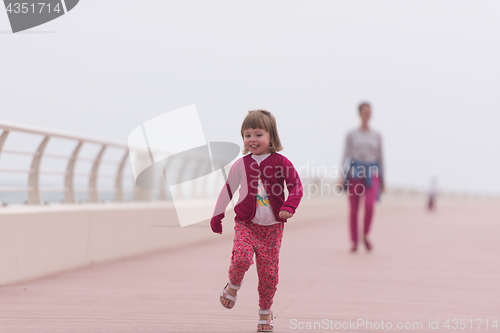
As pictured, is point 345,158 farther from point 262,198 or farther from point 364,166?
point 262,198

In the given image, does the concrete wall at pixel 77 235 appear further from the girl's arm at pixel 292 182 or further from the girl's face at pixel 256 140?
the girl's arm at pixel 292 182

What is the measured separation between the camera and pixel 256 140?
14.6 feet

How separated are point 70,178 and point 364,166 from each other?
3853 millimetres

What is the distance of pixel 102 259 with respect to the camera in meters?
8.52

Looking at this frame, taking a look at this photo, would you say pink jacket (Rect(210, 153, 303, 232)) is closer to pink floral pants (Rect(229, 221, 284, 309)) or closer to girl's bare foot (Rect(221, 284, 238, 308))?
pink floral pants (Rect(229, 221, 284, 309))

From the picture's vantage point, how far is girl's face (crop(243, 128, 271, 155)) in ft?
14.6

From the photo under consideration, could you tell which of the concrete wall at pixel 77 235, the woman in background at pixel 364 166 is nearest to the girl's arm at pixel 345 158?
the woman in background at pixel 364 166

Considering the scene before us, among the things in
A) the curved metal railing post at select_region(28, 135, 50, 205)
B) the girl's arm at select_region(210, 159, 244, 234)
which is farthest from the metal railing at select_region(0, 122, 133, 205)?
the girl's arm at select_region(210, 159, 244, 234)

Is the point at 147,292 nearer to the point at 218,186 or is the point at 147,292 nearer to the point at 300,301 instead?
the point at 300,301

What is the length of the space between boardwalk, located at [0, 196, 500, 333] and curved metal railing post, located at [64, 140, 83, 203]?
0.83 m

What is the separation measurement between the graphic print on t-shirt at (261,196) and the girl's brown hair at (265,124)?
22 cm

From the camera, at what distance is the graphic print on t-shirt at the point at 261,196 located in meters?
4.52

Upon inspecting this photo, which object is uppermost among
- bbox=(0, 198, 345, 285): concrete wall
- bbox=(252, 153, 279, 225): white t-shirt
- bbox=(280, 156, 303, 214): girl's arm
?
bbox=(280, 156, 303, 214): girl's arm

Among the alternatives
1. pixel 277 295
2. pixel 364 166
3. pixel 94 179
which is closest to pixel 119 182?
pixel 94 179
